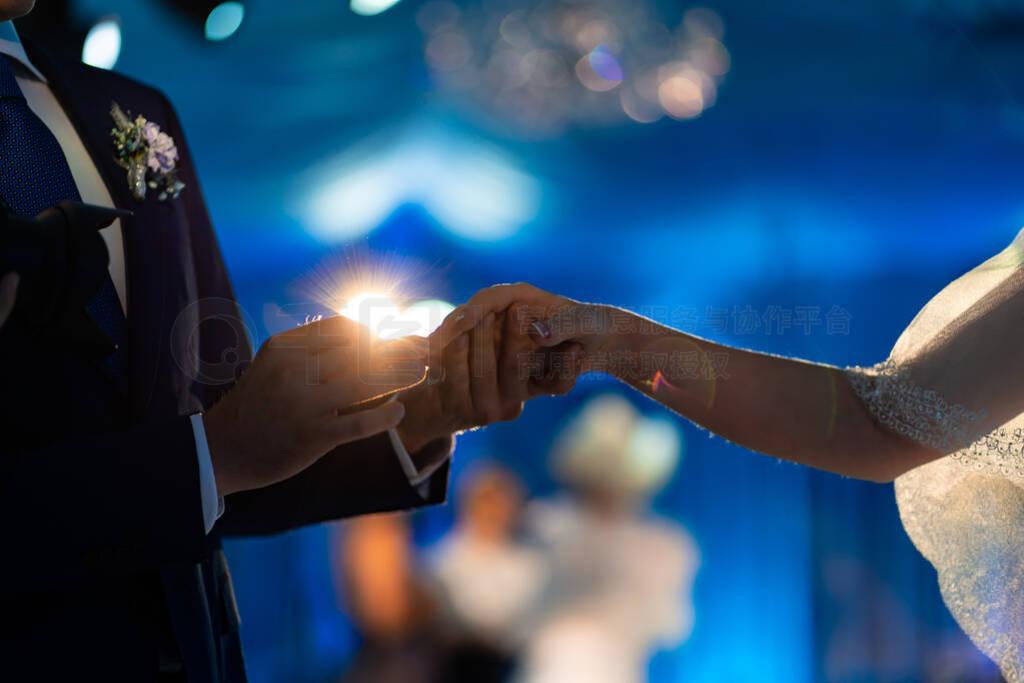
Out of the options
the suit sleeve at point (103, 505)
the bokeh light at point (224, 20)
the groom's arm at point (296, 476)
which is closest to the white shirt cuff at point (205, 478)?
the suit sleeve at point (103, 505)

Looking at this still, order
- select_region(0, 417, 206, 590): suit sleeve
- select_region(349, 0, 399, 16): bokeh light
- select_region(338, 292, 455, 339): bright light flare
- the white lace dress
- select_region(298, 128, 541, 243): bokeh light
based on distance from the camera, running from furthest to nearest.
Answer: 1. select_region(298, 128, 541, 243): bokeh light
2. select_region(349, 0, 399, 16): bokeh light
3. select_region(338, 292, 455, 339): bright light flare
4. the white lace dress
5. select_region(0, 417, 206, 590): suit sleeve

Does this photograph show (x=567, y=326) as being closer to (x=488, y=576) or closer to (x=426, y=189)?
(x=426, y=189)

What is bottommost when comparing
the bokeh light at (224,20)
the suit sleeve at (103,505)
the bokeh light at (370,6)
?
A: the suit sleeve at (103,505)

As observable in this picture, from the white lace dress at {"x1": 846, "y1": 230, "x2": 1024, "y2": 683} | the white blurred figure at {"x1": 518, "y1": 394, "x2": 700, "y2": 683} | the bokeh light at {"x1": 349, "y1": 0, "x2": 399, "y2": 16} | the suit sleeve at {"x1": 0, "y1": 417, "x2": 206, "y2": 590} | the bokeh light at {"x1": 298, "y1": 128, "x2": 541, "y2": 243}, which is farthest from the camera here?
the white blurred figure at {"x1": 518, "y1": 394, "x2": 700, "y2": 683}

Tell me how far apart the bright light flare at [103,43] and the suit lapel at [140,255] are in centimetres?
134

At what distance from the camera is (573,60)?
2.59 metres

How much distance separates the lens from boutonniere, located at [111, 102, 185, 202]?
82 cm

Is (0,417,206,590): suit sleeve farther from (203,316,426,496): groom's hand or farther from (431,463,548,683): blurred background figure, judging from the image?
(431,463,548,683): blurred background figure

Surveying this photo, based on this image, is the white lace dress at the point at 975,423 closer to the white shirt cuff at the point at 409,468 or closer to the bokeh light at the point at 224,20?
the white shirt cuff at the point at 409,468

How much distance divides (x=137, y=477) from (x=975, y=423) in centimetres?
94

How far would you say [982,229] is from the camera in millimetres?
2277

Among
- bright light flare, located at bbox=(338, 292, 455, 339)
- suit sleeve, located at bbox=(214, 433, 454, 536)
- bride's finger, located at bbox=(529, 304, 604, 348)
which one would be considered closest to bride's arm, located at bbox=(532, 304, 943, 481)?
bride's finger, located at bbox=(529, 304, 604, 348)

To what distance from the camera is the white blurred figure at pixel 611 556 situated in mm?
3361

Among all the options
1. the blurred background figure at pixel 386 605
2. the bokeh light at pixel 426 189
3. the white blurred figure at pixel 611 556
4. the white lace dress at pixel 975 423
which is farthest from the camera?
the white blurred figure at pixel 611 556
